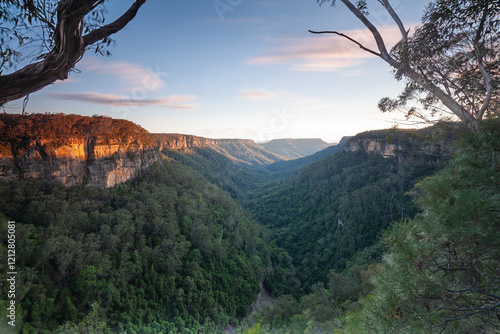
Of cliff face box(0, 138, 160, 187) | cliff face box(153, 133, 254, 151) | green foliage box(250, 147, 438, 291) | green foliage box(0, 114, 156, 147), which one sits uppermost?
cliff face box(153, 133, 254, 151)

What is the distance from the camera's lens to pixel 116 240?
61.7 feet

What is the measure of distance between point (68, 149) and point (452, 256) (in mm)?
29199

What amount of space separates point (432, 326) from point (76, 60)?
17.3ft

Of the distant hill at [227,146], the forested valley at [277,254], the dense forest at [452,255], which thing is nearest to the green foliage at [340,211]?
the forested valley at [277,254]

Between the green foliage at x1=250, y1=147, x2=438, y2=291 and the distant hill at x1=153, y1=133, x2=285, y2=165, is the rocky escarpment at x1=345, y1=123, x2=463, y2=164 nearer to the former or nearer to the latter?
the green foliage at x1=250, y1=147, x2=438, y2=291

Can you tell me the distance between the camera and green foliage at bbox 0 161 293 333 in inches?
534

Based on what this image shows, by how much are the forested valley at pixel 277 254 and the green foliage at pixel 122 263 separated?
108 millimetres

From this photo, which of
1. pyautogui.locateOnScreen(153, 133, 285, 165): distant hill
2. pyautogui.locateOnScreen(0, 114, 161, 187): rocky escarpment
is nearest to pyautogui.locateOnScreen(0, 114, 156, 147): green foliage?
pyautogui.locateOnScreen(0, 114, 161, 187): rocky escarpment

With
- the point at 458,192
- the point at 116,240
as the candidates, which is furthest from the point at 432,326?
the point at 116,240

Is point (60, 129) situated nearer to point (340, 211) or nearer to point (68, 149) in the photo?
point (68, 149)

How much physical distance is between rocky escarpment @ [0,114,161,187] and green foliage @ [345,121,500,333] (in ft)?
65.3

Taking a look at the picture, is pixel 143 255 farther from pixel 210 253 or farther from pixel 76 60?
pixel 76 60

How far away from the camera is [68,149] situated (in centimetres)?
2208

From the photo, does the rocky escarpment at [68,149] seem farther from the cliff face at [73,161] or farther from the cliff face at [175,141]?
the cliff face at [175,141]
